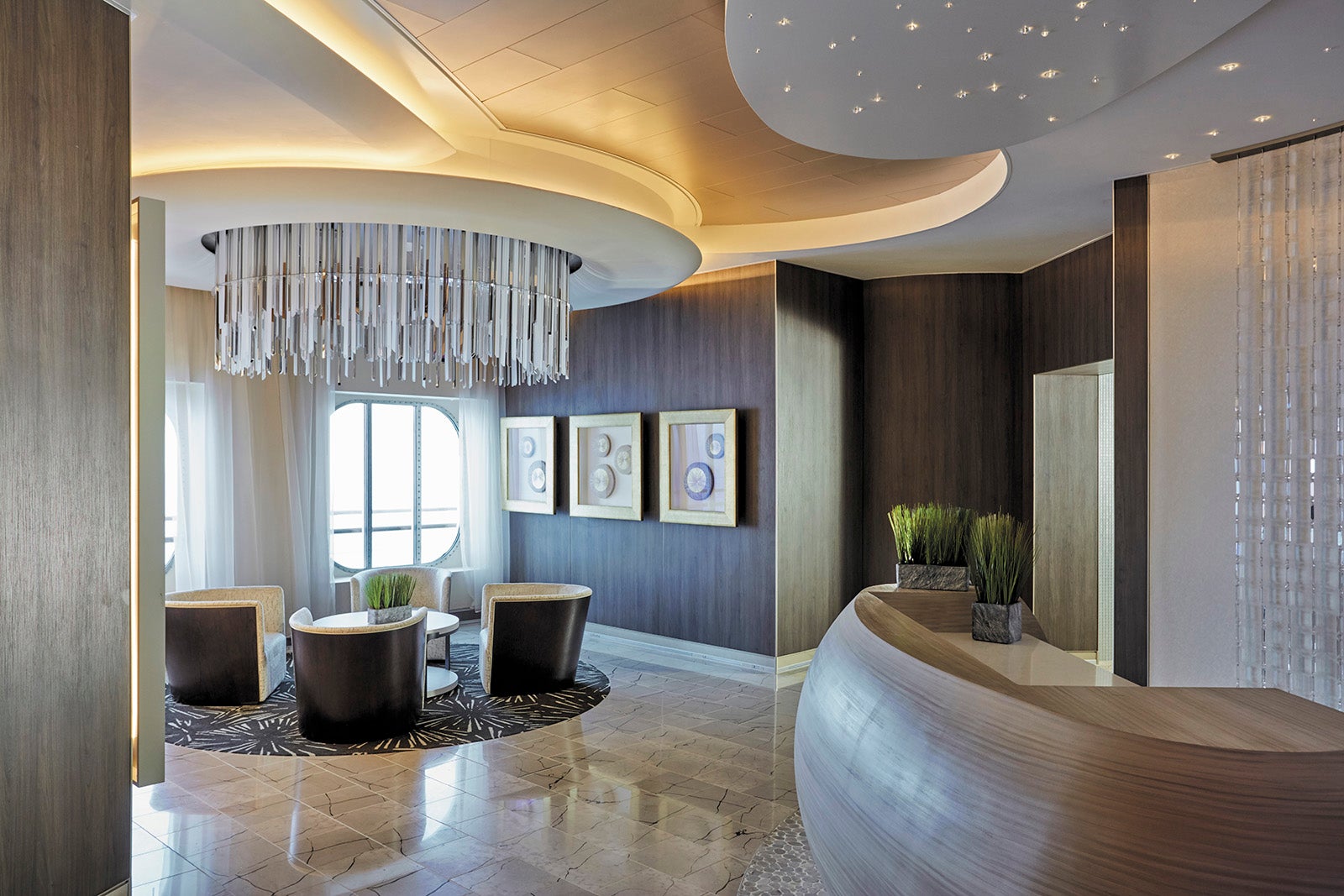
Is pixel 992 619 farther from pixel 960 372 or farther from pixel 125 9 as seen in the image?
pixel 960 372

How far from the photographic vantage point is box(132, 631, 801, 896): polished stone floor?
363 cm

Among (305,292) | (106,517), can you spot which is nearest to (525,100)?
(305,292)

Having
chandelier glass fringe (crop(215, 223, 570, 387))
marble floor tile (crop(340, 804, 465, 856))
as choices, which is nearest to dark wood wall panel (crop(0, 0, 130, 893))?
marble floor tile (crop(340, 804, 465, 856))

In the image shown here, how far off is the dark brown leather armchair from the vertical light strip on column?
2655 mm

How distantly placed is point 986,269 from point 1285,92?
12.2ft

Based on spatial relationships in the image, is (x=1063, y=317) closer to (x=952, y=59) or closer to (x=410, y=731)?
(x=952, y=59)

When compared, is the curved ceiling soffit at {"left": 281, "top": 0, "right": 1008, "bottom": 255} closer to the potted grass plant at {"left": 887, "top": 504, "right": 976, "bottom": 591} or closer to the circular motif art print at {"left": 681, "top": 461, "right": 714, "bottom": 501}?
the circular motif art print at {"left": 681, "top": 461, "right": 714, "bottom": 501}

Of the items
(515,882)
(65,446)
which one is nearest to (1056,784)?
(65,446)

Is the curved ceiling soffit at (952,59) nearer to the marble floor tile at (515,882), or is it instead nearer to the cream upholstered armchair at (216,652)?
the marble floor tile at (515,882)

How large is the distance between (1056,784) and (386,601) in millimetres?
5241

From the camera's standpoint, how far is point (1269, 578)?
4129 mm

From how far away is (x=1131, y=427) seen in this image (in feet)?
15.5

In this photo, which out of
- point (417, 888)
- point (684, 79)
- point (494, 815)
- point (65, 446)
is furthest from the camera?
point (494, 815)

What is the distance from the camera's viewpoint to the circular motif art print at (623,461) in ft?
27.1
